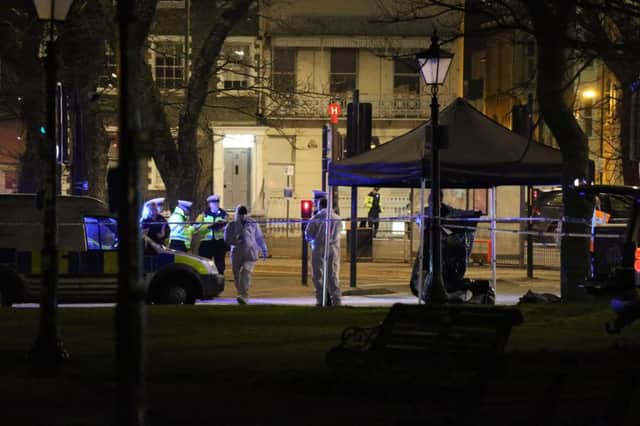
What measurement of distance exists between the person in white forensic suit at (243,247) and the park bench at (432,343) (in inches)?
449

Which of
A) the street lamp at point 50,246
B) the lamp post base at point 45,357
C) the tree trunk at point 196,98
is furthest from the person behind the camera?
the tree trunk at point 196,98

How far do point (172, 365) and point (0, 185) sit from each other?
120 ft

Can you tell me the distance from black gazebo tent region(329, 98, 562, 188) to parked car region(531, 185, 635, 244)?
87 cm

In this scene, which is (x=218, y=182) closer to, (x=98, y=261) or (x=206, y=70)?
(x=206, y=70)

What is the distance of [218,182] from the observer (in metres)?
46.2

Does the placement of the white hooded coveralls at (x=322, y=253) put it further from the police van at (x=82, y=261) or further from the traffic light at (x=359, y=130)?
the traffic light at (x=359, y=130)

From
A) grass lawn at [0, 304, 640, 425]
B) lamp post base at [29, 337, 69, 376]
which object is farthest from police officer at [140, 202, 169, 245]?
lamp post base at [29, 337, 69, 376]

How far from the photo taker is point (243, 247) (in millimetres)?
20797

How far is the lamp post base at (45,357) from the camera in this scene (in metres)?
10.1

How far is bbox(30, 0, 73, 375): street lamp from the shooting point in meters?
10.2

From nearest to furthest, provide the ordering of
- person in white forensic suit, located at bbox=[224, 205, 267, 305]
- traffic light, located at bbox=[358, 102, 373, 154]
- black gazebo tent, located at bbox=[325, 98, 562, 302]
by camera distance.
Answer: black gazebo tent, located at bbox=[325, 98, 562, 302] → person in white forensic suit, located at bbox=[224, 205, 267, 305] → traffic light, located at bbox=[358, 102, 373, 154]

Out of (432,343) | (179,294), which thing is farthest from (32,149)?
(432,343)

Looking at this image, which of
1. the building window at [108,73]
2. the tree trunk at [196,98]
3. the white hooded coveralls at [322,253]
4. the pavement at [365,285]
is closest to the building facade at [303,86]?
the building window at [108,73]

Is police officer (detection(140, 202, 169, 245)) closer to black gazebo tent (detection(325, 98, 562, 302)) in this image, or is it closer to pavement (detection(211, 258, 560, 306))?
pavement (detection(211, 258, 560, 306))
